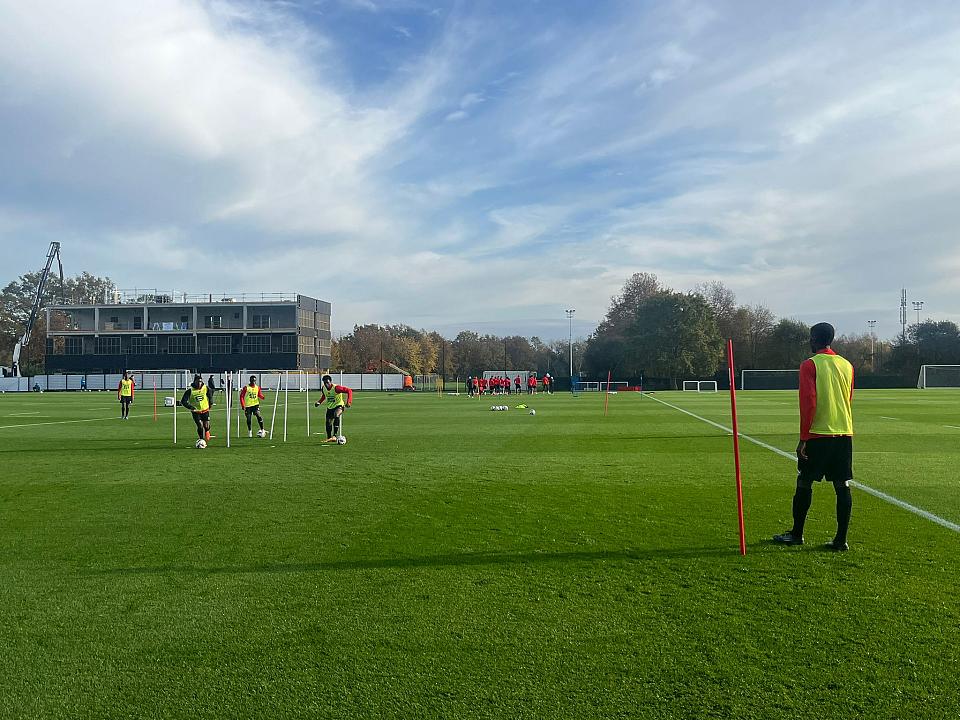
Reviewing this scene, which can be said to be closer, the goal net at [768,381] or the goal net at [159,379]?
the goal net at [768,381]

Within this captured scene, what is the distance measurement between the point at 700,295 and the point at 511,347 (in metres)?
70.7

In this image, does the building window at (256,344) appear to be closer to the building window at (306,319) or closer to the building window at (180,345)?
the building window at (306,319)

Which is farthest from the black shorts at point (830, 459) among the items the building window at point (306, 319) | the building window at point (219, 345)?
the building window at point (219, 345)

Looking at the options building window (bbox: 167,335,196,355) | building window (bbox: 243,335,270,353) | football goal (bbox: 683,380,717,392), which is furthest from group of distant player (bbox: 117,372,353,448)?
building window (bbox: 167,335,196,355)

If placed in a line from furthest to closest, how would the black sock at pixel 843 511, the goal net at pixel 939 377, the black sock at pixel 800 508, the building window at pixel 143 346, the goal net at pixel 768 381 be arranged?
the building window at pixel 143 346
the goal net at pixel 768 381
the goal net at pixel 939 377
the black sock at pixel 800 508
the black sock at pixel 843 511

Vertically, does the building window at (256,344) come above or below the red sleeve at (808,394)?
above

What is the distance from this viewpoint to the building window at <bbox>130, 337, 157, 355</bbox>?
98.7 metres

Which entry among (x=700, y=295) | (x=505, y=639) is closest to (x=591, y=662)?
(x=505, y=639)

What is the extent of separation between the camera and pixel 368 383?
287ft

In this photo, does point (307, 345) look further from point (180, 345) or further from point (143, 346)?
point (143, 346)

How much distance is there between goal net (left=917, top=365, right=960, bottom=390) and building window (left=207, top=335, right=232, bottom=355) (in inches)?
3104

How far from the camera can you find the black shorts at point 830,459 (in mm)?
6868

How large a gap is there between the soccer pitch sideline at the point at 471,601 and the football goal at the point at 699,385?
73648 millimetres

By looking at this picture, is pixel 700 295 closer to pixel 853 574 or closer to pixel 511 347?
pixel 511 347
